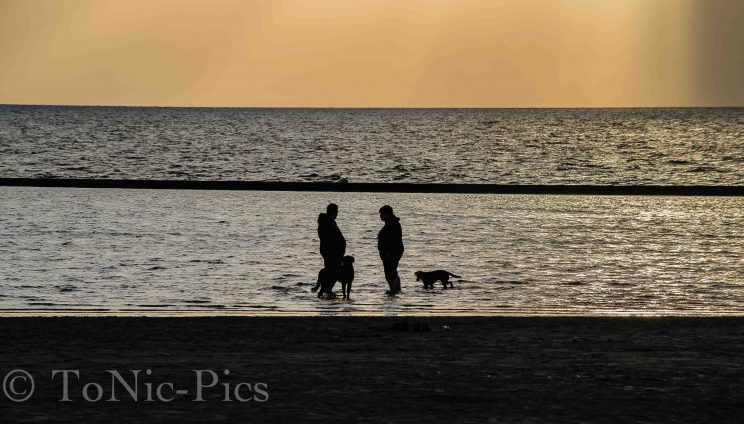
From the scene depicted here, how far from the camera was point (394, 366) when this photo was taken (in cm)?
1284

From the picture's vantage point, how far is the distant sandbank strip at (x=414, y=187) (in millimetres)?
61375

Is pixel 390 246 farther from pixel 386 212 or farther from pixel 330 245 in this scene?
pixel 330 245

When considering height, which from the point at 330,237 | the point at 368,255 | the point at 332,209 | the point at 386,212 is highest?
the point at 332,209

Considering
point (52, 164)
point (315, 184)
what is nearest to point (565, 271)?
point (315, 184)

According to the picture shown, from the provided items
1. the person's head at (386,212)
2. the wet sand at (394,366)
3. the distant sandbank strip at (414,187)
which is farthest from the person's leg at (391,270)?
the distant sandbank strip at (414,187)

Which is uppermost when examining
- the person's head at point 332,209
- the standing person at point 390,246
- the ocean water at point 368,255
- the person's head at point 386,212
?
the person's head at point 332,209

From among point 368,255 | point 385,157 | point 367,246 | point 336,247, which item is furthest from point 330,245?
point 385,157

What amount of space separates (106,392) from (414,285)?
1326 centimetres

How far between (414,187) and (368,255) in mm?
33307

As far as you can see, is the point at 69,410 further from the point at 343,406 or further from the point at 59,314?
the point at 59,314

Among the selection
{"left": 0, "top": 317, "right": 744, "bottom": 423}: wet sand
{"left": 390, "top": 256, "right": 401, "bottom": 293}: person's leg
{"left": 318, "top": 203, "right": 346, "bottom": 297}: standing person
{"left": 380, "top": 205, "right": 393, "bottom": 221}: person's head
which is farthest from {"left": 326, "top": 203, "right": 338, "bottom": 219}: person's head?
{"left": 0, "top": 317, "right": 744, "bottom": 423}: wet sand

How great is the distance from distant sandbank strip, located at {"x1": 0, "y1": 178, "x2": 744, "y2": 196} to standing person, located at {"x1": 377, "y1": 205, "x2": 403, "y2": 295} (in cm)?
3967

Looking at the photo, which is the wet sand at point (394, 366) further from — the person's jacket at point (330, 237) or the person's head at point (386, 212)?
the person's head at point (386, 212)

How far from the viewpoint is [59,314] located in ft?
59.7
